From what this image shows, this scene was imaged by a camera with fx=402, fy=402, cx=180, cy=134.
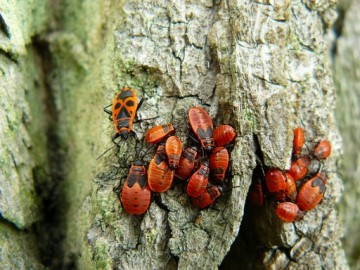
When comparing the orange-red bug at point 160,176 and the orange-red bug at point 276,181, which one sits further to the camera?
the orange-red bug at point 276,181

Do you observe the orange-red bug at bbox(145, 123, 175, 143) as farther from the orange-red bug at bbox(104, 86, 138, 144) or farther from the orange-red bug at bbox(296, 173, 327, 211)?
the orange-red bug at bbox(296, 173, 327, 211)

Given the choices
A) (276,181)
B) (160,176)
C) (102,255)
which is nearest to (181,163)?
(160,176)

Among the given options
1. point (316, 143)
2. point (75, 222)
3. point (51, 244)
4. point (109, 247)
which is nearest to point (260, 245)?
point (316, 143)

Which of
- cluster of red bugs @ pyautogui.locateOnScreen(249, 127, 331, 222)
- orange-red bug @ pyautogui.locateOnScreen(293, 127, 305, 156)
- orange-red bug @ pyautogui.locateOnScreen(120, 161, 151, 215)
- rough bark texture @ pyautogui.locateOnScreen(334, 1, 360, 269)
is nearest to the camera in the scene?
orange-red bug @ pyautogui.locateOnScreen(120, 161, 151, 215)

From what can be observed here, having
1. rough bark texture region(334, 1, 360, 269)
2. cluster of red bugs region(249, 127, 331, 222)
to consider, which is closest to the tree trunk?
cluster of red bugs region(249, 127, 331, 222)

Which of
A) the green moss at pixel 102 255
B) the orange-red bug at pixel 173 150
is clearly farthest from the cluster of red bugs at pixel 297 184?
the green moss at pixel 102 255

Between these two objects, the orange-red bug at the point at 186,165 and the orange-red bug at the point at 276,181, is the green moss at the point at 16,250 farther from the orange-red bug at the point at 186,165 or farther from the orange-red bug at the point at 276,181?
the orange-red bug at the point at 276,181

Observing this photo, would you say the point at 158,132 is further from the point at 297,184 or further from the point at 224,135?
the point at 297,184
